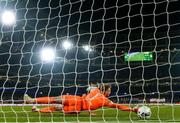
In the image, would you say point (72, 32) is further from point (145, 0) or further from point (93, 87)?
point (93, 87)

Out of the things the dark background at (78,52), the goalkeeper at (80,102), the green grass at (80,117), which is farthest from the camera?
the dark background at (78,52)

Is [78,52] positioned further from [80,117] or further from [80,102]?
[80,117]

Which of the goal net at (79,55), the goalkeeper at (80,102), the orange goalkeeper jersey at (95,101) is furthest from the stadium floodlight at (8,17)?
the orange goalkeeper jersey at (95,101)

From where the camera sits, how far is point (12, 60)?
18484mm

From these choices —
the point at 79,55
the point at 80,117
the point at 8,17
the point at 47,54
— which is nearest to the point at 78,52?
the point at 79,55

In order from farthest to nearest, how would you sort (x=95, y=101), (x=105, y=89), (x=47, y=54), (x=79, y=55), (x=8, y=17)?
(x=79, y=55) → (x=47, y=54) → (x=8, y=17) → (x=105, y=89) → (x=95, y=101)

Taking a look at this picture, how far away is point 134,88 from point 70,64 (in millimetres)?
4745

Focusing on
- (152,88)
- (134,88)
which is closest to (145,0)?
(134,88)

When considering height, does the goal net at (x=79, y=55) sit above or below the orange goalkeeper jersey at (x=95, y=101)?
above

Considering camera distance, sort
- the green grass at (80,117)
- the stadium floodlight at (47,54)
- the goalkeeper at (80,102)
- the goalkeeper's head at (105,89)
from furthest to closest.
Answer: the stadium floodlight at (47,54) < the goalkeeper's head at (105,89) < the goalkeeper at (80,102) < the green grass at (80,117)

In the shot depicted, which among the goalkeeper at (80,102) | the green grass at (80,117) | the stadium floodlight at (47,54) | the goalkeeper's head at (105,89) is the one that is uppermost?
the stadium floodlight at (47,54)

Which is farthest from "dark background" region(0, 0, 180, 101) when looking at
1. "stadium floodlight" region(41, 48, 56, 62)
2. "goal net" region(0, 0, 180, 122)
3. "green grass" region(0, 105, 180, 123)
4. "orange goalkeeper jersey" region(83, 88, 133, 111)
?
"orange goalkeeper jersey" region(83, 88, 133, 111)

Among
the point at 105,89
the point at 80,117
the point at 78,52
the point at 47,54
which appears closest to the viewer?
the point at 80,117

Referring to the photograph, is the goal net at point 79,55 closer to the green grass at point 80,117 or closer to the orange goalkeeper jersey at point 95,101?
the green grass at point 80,117
